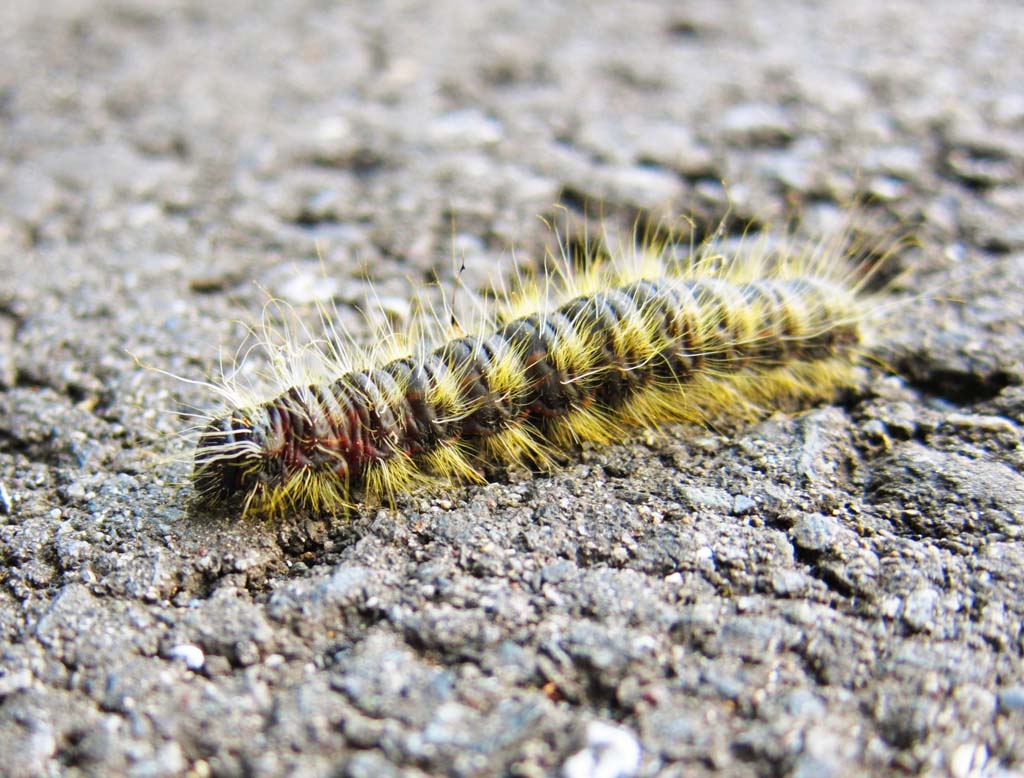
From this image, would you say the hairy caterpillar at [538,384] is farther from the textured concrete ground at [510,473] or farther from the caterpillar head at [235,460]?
the textured concrete ground at [510,473]

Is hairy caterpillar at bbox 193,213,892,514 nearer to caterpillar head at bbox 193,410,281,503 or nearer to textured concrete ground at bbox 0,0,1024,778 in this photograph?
caterpillar head at bbox 193,410,281,503

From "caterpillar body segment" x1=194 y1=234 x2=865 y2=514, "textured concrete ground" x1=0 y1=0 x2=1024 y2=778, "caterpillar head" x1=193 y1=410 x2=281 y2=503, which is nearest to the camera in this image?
"textured concrete ground" x1=0 y1=0 x2=1024 y2=778

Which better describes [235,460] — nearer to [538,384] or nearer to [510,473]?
[510,473]

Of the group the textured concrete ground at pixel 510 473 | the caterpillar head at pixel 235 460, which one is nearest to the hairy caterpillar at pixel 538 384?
the caterpillar head at pixel 235 460

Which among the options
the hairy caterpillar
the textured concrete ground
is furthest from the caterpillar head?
the textured concrete ground

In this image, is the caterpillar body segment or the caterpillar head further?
the caterpillar body segment

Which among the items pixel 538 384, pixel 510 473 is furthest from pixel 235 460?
pixel 538 384
